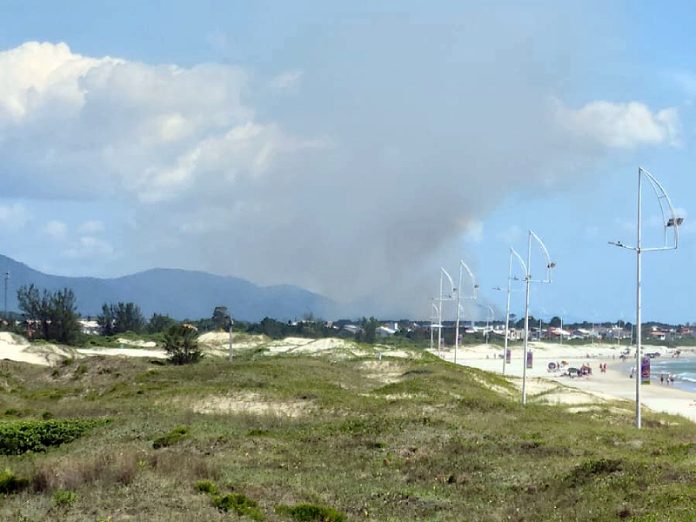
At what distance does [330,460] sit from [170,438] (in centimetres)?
474

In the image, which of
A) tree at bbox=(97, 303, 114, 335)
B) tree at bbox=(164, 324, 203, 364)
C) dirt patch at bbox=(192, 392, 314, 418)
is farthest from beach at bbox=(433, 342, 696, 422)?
tree at bbox=(97, 303, 114, 335)

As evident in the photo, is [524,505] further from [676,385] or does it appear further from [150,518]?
[676,385]

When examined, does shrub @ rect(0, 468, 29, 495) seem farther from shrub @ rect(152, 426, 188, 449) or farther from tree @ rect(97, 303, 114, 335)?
tree @ rect(97, 303, 114, 335)

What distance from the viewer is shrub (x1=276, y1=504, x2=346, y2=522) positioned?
17559 mm

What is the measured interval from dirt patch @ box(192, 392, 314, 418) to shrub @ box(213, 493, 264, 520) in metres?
17.8

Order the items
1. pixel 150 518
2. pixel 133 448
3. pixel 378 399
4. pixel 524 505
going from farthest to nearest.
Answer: pixel 378 399
pixel 133 448
pixel 524 505
pixel 150 518

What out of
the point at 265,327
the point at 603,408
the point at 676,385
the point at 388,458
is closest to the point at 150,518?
the point at 388,458

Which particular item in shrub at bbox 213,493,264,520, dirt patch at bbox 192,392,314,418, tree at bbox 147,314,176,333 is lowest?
shrub at bbox 213,493,264,520

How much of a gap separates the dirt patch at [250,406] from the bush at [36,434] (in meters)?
8.44

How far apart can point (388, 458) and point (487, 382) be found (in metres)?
39.9

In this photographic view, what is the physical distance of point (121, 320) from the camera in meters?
153

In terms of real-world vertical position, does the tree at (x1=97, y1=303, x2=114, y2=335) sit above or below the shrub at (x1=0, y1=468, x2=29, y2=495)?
above

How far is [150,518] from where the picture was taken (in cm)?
1672

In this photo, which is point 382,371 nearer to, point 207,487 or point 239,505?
point 207,487
